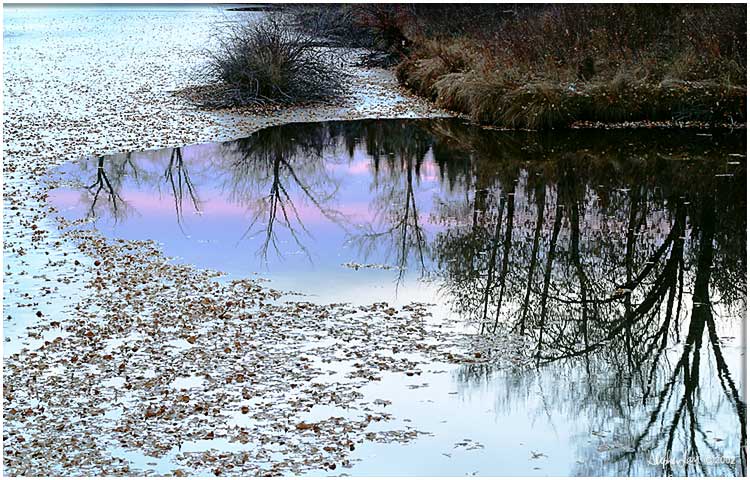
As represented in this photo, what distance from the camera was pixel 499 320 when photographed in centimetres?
829

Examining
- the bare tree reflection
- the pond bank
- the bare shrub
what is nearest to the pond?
the bare tree reflection

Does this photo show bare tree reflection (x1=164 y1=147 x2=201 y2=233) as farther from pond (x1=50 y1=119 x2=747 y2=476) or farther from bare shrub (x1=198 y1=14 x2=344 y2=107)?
bare shrub (x1=198 y1=14 x2=344 y2=107)

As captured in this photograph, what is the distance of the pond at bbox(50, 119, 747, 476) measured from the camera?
6.20 metres

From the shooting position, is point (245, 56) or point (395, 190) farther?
point (245, 56)

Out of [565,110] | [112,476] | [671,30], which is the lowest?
[112,476]

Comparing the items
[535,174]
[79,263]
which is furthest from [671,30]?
[79,263]

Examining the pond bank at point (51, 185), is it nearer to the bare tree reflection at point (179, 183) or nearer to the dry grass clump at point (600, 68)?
the bare tree reflection at point (179, 183)

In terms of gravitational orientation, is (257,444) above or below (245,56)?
below

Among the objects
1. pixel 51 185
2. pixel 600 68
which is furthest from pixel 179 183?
pixel 600 68

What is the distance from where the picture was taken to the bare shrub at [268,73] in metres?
21.2

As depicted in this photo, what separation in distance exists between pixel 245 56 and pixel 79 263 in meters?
12.3

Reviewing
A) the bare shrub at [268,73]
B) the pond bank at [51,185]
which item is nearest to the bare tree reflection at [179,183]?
the pond bank at [51,185]

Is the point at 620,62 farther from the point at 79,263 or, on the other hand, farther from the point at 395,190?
the point at 79,263

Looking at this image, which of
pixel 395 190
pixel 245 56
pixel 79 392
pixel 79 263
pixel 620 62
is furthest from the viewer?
pixel 245 56
